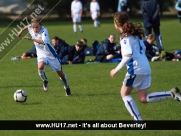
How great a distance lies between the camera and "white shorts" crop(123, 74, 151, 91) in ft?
30.4

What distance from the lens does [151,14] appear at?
848 inches

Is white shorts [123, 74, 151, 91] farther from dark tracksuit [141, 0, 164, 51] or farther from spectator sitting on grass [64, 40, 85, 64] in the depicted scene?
dark tracksuit [141, 0, 164, 51]

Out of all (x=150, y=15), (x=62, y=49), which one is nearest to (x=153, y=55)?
(x=150, y=15)

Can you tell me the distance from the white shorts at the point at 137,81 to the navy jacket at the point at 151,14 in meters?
12.3

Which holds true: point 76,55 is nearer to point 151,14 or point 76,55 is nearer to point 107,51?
point 107,51

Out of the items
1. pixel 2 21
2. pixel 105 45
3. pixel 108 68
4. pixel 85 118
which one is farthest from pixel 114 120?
pixel 2 21

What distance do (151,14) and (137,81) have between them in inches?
494

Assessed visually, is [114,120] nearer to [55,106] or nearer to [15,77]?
[55,106]

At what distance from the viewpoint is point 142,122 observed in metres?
9.16

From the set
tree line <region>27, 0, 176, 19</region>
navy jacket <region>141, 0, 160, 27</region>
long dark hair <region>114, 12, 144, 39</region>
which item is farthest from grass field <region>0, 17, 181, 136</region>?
tree line <region>27, 0, 176, 19</region>

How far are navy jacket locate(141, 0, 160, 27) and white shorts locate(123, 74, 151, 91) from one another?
12346 millimetres

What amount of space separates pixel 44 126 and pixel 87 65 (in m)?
9.93

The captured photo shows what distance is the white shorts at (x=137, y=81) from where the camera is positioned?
30.4 ft

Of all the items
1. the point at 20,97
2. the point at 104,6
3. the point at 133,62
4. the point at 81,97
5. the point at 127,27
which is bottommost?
the point at 81,97
